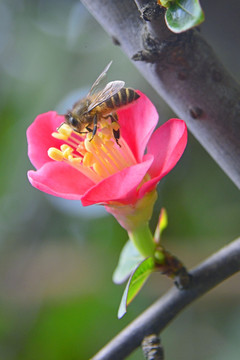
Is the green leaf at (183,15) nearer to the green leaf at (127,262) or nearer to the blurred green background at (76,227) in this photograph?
the green leaf at (127,262)

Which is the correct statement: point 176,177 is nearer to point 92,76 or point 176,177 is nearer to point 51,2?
point 92,76

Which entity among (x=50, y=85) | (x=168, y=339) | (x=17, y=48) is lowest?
(x=168, y=339)

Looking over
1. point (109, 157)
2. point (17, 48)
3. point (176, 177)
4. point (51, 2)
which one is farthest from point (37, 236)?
point (109, 157)

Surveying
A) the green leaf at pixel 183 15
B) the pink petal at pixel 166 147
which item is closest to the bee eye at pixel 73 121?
the pink petal at pixel 166 147

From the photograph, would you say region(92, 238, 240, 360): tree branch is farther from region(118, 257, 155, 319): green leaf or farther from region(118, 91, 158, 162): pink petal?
region(118, 91, 158, 162): pink petal

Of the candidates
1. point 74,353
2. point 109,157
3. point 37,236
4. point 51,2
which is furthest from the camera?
point 51,2

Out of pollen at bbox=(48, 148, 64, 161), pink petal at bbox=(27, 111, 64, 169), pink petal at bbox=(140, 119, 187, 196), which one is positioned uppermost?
pink petal at bbox=(27, 111, 64, 169)

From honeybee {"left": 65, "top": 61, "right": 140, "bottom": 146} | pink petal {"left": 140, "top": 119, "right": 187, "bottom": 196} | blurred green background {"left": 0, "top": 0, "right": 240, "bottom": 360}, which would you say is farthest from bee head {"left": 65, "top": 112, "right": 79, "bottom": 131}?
blurred green background {"left": 0, "top": 0, "right": 240, "bottom": 360}
